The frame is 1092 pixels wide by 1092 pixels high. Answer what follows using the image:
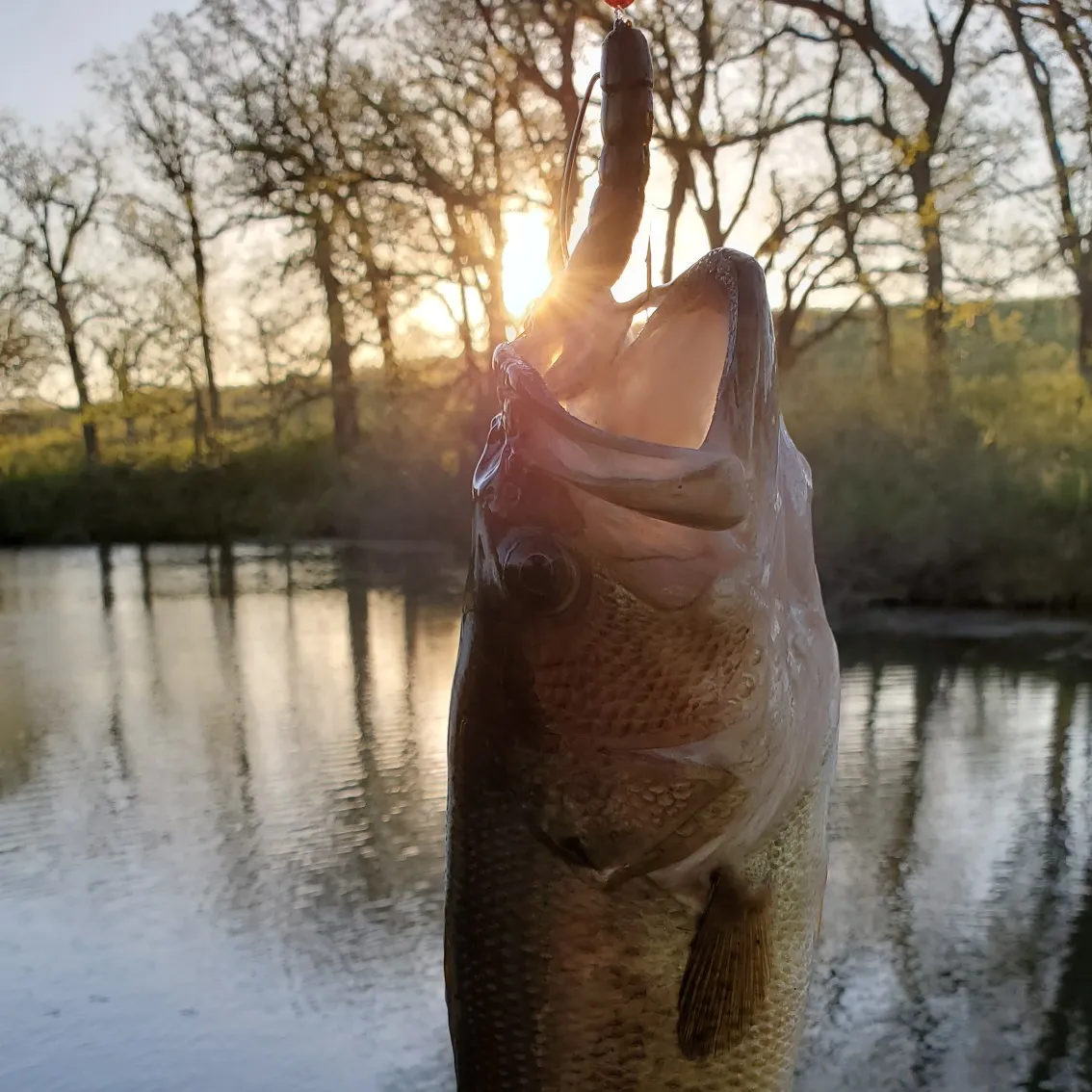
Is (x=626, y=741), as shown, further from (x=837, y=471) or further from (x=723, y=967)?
(x=837, y=471)

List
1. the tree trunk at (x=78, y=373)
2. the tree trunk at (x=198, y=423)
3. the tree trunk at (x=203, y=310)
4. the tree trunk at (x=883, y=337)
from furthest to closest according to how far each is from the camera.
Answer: the tree trunk at (x=78, y=373)
the tree trunk at (x=198, y=423)
the tree trunk at (x=203, y=310)
the tree trunk at (x=883, y=337)

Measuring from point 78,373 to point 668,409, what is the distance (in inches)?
1068

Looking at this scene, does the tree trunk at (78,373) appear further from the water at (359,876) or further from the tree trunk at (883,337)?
the tree trunk at (883,337)

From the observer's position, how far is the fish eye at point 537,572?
117 centimetres

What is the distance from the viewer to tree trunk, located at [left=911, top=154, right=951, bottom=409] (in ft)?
44.3

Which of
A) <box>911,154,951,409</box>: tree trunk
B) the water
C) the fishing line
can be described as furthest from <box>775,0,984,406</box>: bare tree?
the fishing line

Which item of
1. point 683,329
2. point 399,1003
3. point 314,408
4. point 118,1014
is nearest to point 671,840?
point 683,329

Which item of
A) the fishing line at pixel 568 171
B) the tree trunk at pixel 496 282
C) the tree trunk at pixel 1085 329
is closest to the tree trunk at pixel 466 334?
the tree trunk at pixel 496 282

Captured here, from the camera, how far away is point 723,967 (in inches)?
48.1

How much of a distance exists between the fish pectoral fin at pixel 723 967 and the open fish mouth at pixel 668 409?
43 centimetres

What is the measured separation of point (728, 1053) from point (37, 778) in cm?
684

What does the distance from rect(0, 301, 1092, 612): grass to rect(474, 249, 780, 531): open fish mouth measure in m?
10.8

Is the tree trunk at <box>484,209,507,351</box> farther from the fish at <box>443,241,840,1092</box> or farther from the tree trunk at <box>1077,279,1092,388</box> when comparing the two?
the fish at <box>443,241,840,1092</box>

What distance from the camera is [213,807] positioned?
642 cm
